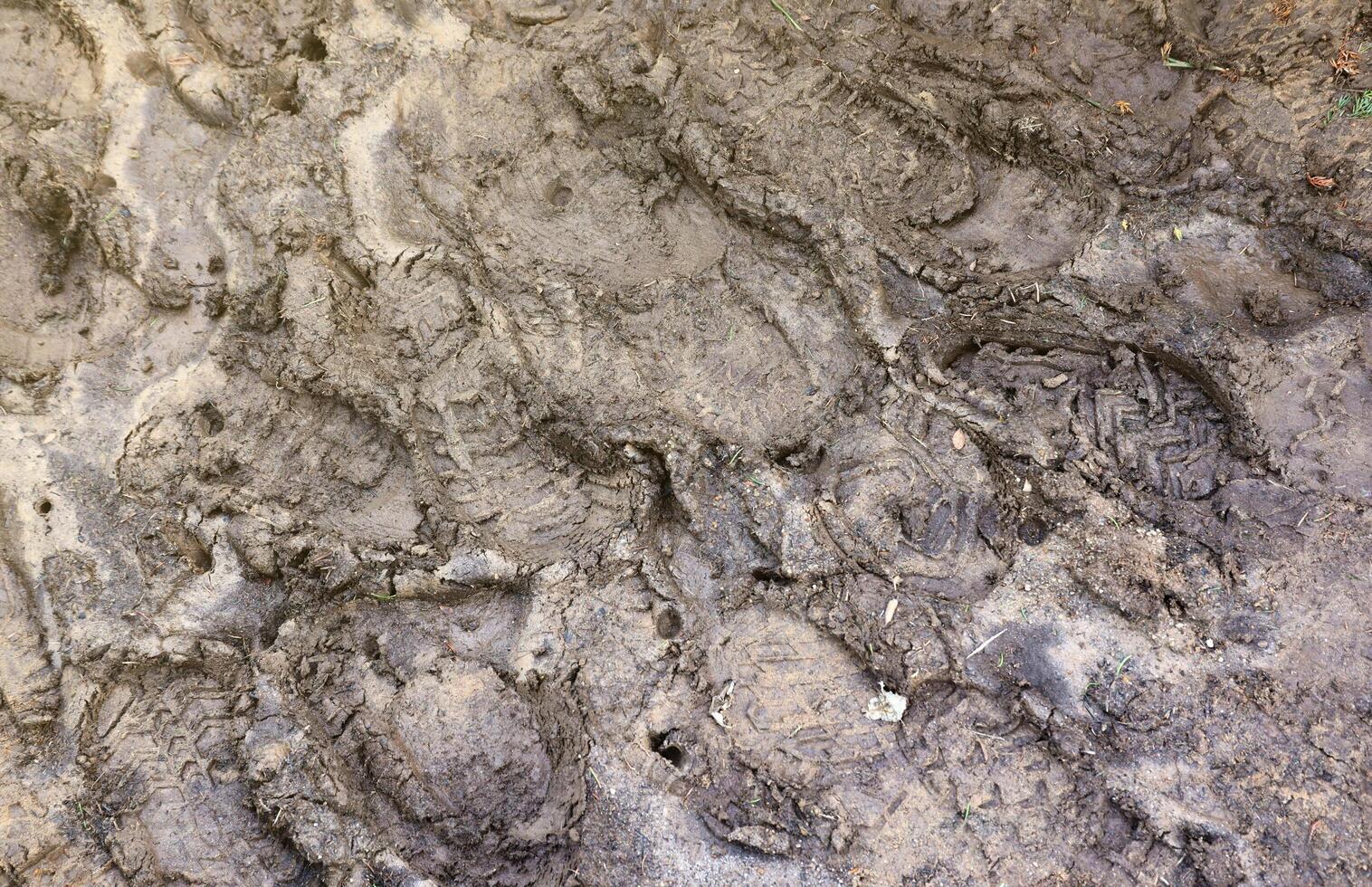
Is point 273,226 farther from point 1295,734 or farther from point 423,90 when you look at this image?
point 1295,734

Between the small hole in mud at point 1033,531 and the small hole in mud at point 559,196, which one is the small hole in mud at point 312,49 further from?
the small hole in mud at point 1033,531

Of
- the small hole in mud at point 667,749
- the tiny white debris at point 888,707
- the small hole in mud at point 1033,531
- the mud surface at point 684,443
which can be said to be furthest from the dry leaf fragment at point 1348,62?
the small hole in mud at point 667,749

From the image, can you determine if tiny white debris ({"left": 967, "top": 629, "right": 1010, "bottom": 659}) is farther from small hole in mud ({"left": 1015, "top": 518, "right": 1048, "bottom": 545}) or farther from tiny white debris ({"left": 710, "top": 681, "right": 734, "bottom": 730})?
tiny white debris ({"left": 710, "top": 681, "right": 734, "bottom": 730})

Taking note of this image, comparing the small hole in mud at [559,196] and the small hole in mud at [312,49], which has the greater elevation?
the small hole in mud at [312,49]

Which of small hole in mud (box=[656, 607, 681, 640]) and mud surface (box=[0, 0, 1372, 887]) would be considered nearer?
mud surface (box=[0, 0, 1372, 887])

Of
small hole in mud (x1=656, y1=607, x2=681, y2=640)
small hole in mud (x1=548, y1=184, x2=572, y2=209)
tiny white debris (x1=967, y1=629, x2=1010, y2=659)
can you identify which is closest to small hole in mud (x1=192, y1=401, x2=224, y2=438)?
small hole in mud (x1=548, y1=184, x2=572, y2=209)

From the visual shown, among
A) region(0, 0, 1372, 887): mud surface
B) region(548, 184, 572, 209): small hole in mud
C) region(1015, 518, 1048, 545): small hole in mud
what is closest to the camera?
region(0, 0, 1372, 887): mud surface
